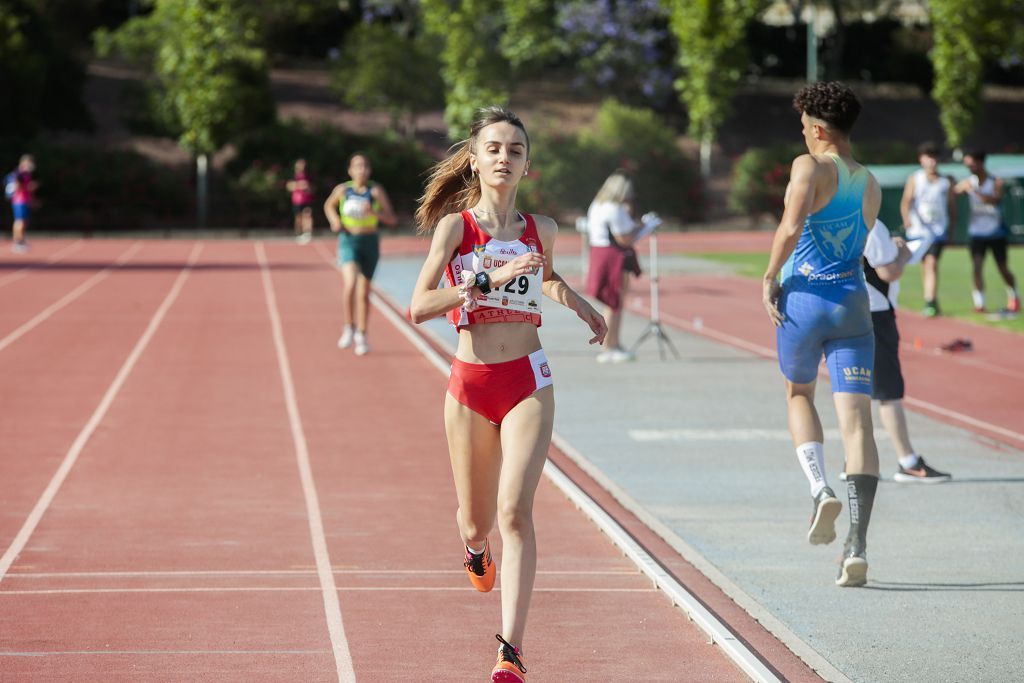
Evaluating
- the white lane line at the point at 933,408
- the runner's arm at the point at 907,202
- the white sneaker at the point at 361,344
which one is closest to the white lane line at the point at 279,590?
the white lane line at the point at 933,408

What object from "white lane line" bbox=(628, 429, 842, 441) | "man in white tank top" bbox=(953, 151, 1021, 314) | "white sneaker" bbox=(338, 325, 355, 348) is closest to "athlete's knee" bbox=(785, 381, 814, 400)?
"white lane line" bbox=(628, 429, 842, 441)

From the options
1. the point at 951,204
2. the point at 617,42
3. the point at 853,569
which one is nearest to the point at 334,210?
the point at 951,204

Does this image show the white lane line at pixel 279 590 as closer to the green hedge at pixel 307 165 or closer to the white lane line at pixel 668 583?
the white lane line at pixel 668 583

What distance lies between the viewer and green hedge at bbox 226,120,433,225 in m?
48.3

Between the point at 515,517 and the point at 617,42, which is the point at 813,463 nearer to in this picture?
the point at 515,517

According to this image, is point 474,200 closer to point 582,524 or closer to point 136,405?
point 582,524

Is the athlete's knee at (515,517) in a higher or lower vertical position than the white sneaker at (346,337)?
higher

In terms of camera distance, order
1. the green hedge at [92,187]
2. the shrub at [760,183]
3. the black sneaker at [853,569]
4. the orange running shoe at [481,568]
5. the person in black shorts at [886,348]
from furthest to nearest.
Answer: the shrub at [760,183] < the green hedge at [92,187] < the person in black shorts at [886,348] < the black sneaker at [853,569] < the orange running shoe at [481,568]

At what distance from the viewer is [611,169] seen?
168 feet

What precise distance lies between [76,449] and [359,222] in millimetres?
5813

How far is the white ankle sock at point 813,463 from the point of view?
6.96 m

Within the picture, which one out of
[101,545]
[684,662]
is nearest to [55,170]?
[101,545]

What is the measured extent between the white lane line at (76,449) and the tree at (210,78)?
89.6 feet

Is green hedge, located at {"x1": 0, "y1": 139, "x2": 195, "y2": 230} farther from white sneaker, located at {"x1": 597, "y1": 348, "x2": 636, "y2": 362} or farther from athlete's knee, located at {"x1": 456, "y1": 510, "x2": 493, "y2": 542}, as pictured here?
athlete's knee, located at {"x1": 456, "y1": 510, "x2": 493, "y2": 542}
